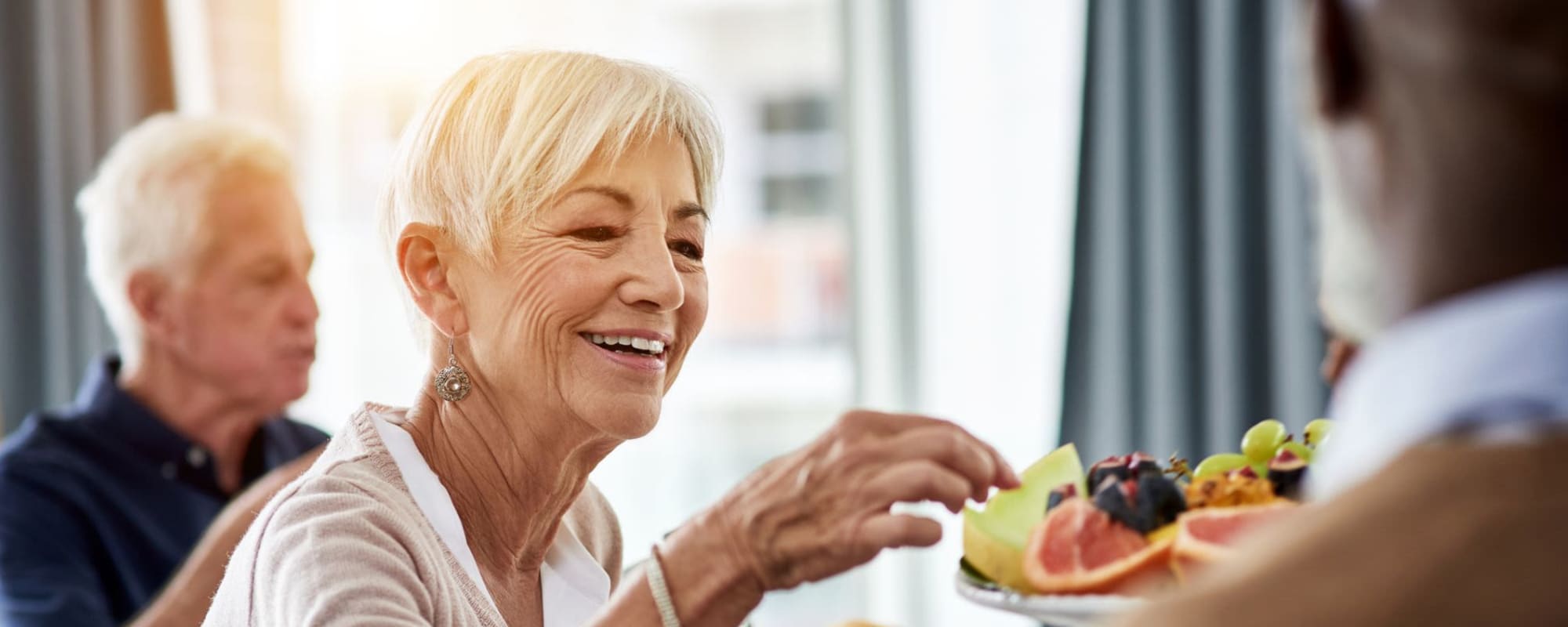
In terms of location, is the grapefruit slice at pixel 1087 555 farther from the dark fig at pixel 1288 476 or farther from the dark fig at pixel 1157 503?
the dark fig at pixel 1288 476

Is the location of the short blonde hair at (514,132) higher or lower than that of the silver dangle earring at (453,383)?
higher

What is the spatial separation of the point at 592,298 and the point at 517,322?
77 millimetres

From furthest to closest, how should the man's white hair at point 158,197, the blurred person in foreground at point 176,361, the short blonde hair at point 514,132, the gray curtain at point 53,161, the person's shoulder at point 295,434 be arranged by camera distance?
the gray curtain at point 53,161 < the person's shoulder at point 295,434 < the man's white hair at point 158,197 < the blurred person in foreground at point 176,361 < the short blonde hair at point 514,132

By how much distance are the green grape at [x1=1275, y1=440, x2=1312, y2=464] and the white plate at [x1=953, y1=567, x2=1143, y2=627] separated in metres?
0.22

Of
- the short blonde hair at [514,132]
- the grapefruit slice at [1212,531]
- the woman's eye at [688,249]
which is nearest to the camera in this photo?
the grapefruit slice at [1212,531]

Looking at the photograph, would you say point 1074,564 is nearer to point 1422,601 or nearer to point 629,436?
point 1422,601

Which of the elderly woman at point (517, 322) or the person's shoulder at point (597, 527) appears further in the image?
the person's shoulder at point (597, 527)

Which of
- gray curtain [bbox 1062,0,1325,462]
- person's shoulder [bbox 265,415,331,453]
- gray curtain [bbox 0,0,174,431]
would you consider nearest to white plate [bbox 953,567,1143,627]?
person's shoulder [bbox 265,415,331,453]

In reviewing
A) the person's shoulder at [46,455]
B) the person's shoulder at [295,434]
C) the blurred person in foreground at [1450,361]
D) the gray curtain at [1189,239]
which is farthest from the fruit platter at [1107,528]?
the gray curtain at [1189,239]

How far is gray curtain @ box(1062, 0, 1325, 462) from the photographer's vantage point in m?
2.85

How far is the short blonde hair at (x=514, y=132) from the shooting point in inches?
51.8

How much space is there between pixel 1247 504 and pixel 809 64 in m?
4.36

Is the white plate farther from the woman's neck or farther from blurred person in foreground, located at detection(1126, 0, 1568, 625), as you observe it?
the woman's neck

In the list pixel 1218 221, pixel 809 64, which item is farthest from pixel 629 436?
pixel 809 64
